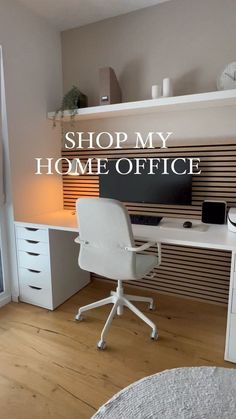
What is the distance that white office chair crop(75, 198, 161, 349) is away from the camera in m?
1.71

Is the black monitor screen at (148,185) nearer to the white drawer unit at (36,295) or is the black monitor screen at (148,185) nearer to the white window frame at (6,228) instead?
the white window frame at (6,228)

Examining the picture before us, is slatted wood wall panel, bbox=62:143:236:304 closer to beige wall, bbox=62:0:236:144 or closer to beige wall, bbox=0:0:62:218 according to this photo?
beige wall, bbox=62:0:236:144

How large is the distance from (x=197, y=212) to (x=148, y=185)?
49cm

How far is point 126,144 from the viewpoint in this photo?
2.58 m

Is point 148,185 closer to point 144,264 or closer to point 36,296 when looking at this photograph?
point 144,264

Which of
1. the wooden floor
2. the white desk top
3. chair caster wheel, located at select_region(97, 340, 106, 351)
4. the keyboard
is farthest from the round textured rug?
the keyboard

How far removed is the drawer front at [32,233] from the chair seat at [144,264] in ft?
2.64

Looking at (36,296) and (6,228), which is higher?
(6,228)

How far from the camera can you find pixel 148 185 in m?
2.35

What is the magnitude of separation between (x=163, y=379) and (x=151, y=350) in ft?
3.48

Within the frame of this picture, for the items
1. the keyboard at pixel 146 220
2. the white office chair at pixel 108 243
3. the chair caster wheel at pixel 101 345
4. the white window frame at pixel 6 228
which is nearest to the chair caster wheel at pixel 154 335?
the white office chair at pixel 108 243

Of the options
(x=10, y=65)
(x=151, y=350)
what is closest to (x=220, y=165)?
(x=151, y=350)

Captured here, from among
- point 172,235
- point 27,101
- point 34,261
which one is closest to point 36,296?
point 34,261

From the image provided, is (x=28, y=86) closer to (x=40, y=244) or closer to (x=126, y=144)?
(x=126, y=144)
